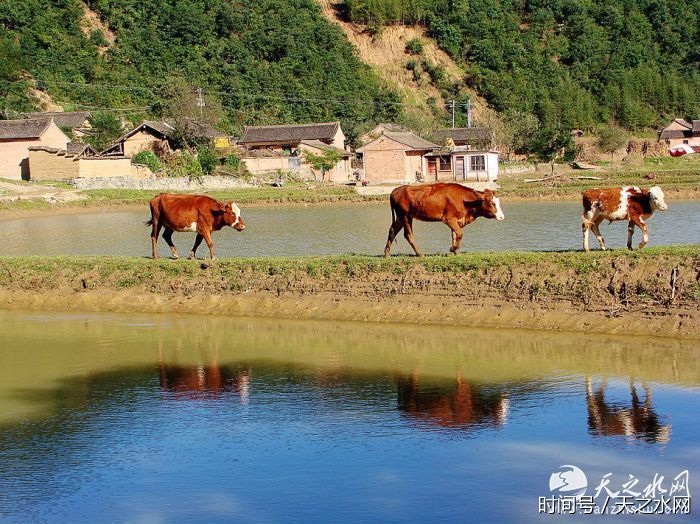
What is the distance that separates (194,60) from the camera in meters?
94.6

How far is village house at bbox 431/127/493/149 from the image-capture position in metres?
73.1

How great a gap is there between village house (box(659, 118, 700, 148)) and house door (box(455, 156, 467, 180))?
103 ft

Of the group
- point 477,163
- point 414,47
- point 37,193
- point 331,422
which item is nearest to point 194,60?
point 414,47

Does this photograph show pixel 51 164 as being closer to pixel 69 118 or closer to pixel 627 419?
pixel 69 118

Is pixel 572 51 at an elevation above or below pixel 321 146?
above

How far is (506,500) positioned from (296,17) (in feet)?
340

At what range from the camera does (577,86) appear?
10231cm

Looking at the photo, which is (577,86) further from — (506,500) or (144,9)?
(506,500)

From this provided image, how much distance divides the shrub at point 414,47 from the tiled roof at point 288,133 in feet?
120

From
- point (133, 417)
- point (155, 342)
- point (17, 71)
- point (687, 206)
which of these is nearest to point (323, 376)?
point (133, 417)

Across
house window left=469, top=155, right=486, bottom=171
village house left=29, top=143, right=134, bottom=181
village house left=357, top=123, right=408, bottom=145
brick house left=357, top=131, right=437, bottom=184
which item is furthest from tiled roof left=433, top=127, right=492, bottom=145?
village house left=29, top=143, right=134, bottom=181

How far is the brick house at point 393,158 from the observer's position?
192ft

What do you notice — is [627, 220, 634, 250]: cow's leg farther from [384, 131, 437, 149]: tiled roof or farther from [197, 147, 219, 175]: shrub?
[197, 147, 219, 175]: shrub

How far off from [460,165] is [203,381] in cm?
4755
